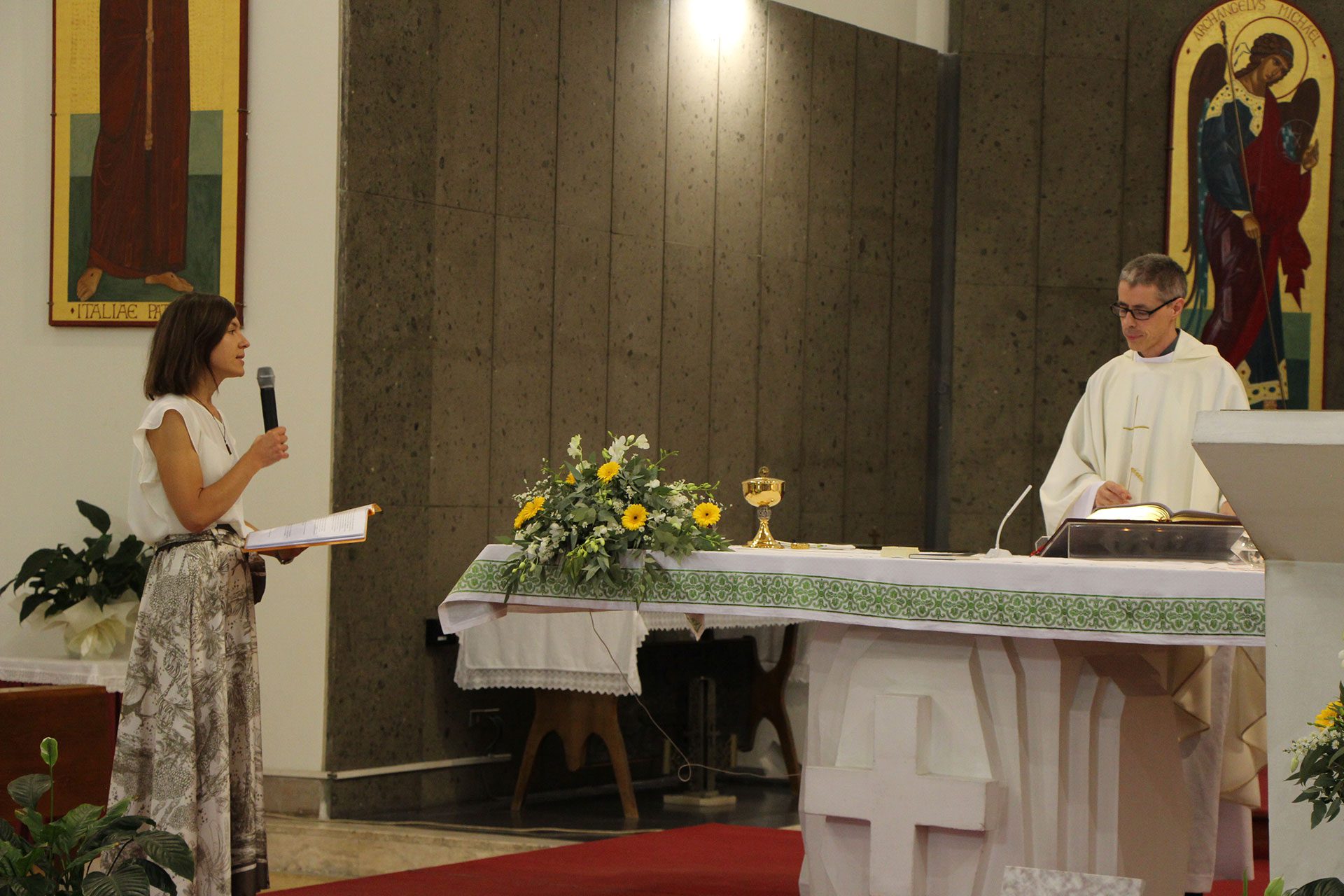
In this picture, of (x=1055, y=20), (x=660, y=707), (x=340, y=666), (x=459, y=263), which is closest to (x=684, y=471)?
(x=660, y=707)

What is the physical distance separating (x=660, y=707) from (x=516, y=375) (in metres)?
1.75

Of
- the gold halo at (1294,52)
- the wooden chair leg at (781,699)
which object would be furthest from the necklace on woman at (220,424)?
the gold halo at (1294,52)

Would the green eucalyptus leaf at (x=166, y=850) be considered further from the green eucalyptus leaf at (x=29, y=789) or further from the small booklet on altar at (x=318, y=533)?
the small booklet on altar at (x=318, y=533)

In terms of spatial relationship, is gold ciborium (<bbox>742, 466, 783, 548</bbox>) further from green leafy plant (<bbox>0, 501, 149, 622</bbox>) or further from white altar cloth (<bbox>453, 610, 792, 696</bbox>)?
green leafy plant (<bbox>0, 501, 149, 622</bbox>)

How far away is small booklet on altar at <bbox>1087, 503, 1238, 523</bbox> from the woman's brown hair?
226 centimetres

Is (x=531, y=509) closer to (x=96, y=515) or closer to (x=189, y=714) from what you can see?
(x=189, y=714)

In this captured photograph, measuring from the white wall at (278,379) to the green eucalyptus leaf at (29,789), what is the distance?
3.18 metres

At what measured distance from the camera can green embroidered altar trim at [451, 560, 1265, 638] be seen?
3.33 m

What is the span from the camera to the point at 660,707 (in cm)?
759

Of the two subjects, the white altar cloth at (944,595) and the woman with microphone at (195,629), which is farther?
the woman with microphone at (195,629)

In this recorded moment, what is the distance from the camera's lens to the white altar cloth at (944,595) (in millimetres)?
3340

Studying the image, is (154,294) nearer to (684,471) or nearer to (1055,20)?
(684,471)

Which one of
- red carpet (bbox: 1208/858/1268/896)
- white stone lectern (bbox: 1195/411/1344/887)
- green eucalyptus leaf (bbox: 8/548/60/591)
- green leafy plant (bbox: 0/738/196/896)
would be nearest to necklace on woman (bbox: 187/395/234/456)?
green leafy plant (bbox: 0/738/196/896)

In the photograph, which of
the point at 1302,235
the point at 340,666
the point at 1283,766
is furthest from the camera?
the point at 1302,235
